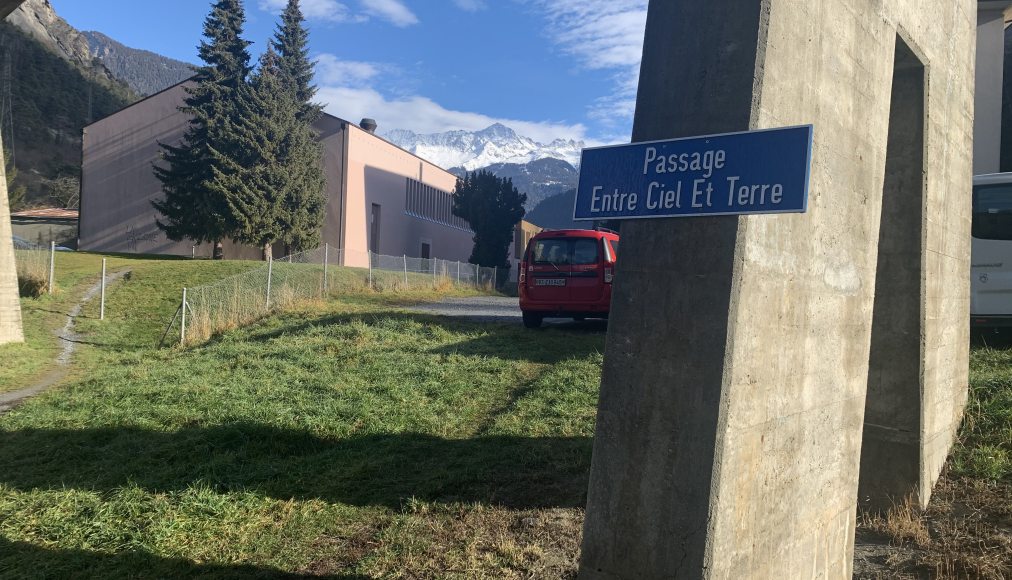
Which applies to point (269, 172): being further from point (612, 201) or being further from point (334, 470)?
point (612, 201)

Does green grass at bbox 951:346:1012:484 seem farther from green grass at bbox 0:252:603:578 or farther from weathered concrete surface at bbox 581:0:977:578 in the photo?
green grass at bbox 0:252:603:578

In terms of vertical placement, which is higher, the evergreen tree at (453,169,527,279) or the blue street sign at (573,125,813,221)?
the evergreen tree at (453,169,527,279)

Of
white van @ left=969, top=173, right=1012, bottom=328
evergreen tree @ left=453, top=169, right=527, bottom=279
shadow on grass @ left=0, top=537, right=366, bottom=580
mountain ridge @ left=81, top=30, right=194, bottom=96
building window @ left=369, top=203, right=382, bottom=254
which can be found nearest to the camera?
shadow on grass @ left=0, top=537, right=366, bottom=580

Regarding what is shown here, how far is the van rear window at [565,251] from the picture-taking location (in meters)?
12.5

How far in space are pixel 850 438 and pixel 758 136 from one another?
1.96m

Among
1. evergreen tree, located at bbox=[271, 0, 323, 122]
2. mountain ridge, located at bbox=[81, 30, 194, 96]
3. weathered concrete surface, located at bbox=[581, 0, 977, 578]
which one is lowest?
weathered concrete surface, located at bbox=[581, 0, 977, 578]

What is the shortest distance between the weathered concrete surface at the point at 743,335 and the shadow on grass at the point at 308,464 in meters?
1.83

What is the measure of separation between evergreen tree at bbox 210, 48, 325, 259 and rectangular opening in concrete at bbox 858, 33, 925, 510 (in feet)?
101

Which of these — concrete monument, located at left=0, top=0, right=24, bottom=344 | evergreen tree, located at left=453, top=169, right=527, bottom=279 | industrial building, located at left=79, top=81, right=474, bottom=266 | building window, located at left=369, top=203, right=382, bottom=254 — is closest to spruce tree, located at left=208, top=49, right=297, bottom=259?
industrial building, located at left=79, top=81, right=474, bottom=266

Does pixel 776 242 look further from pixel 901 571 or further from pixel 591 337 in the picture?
pixel 591 337

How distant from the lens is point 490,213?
45094 mm

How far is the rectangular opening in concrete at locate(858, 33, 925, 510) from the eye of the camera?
15.9ft

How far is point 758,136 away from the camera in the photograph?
8.75ft

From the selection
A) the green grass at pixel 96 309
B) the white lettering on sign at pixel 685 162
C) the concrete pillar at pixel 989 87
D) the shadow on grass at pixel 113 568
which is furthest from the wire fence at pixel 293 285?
the concrete pillar at pixel 989 87
